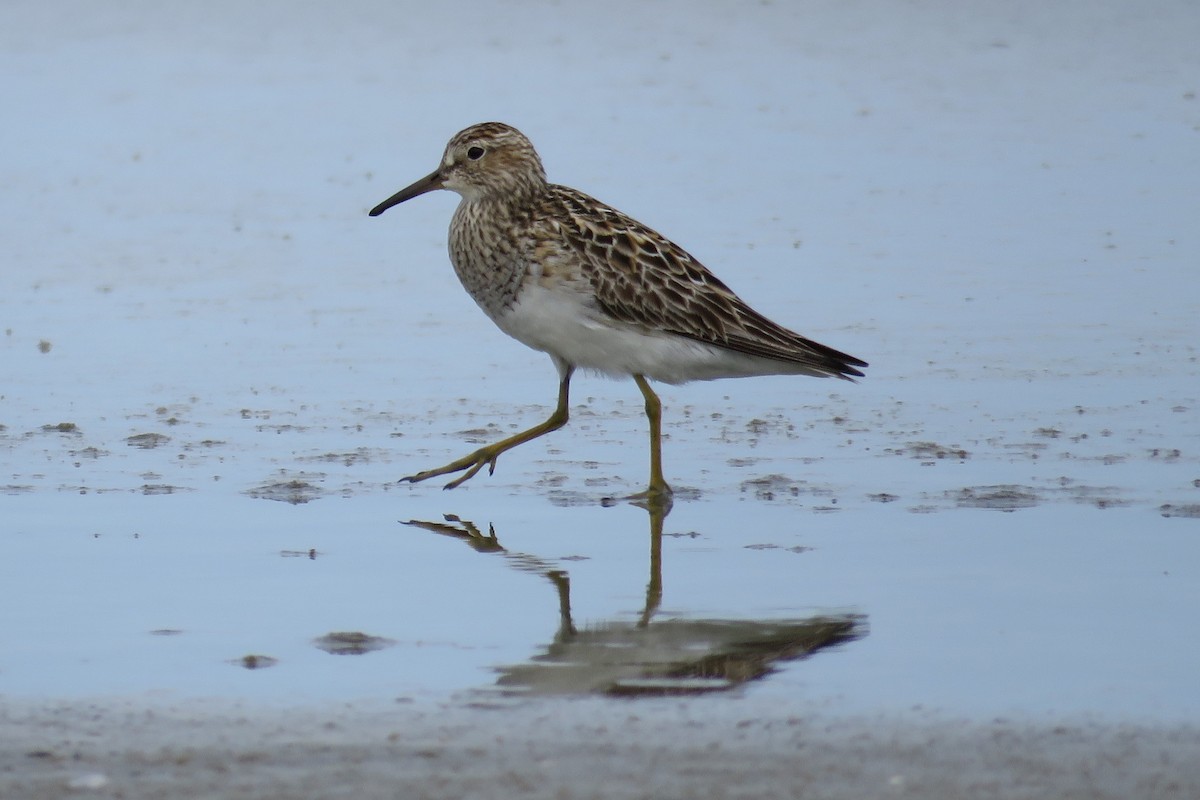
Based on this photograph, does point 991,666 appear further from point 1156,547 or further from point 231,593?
point 231,593

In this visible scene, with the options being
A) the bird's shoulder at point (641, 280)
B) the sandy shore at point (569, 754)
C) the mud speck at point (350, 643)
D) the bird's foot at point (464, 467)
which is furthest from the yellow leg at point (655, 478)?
the sandy shore at point (569, 754)

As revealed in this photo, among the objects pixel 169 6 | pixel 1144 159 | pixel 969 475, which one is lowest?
pixel 969 475

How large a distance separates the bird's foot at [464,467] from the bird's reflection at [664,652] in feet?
5.24

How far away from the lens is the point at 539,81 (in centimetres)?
1761

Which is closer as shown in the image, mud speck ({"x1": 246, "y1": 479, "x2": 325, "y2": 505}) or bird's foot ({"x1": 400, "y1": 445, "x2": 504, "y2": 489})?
mud speck ({"x1": 246, "y1": 479, "x2": 325, "y2": 505})

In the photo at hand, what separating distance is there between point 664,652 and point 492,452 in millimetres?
2463

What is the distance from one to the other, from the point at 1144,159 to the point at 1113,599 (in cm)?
916

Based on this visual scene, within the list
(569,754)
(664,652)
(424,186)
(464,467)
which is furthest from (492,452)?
(569,754)

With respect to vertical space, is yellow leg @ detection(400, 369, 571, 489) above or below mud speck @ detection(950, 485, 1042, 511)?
above

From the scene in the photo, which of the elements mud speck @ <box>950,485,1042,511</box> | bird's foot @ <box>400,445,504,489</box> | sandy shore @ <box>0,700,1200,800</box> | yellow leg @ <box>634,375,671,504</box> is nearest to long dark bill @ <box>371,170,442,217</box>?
bird's foot @ <box>400,445,504,489</box>

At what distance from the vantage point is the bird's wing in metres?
8.23

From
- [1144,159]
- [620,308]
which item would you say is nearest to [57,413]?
[620,308]

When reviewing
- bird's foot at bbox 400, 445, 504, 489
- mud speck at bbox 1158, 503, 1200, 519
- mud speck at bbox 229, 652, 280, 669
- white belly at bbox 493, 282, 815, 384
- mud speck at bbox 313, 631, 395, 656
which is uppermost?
white belly at bbox 493, 282, 815, 384

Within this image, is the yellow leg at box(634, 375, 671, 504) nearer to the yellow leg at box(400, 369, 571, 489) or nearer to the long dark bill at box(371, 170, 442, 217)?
the yellow leg at box(400, 369, 571, 489)
